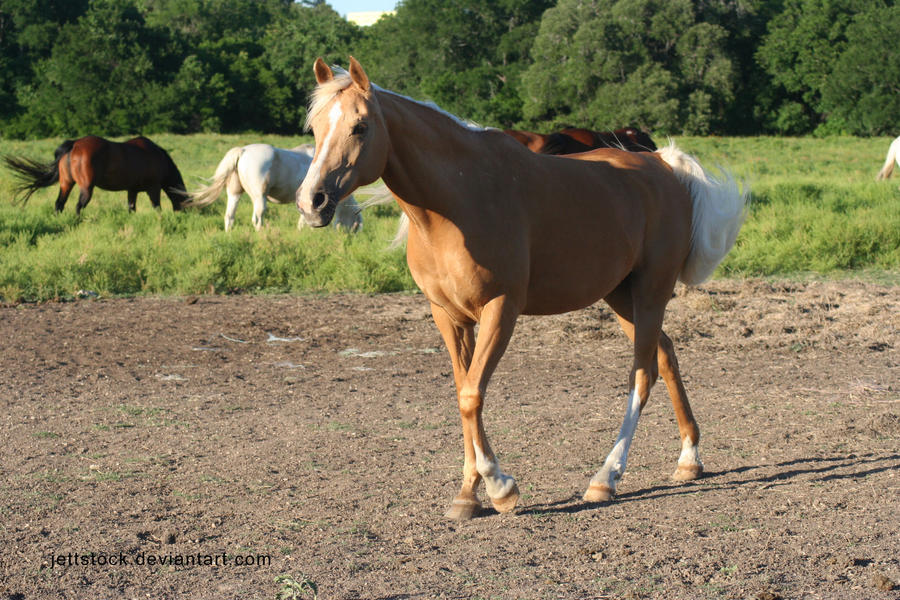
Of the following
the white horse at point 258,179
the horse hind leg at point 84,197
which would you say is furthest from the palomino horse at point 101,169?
the white horse at point 258,179

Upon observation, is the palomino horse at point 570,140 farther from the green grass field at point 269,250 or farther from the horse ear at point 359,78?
the horse ear at point 359,78

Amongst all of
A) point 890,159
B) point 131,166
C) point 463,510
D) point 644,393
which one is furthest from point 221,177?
point 890,159

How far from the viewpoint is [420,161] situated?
3.73 metres

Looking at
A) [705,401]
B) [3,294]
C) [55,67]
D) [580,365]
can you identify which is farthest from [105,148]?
[55,67]

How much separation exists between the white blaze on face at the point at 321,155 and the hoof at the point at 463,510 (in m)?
1.49

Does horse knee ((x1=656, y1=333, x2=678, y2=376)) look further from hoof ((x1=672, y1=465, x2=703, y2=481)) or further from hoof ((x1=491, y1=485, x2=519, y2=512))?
hoof ((x1=491, y1=485, x2=519, y2=512))

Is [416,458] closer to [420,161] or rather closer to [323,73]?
[420,161]

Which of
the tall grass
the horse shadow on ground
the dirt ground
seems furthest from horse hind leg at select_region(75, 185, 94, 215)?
the horse shadow on ground

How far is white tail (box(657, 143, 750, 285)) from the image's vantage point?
4809 millimetres

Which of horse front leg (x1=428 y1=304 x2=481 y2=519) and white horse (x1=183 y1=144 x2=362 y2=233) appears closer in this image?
horse front leg (x1=428 y1=304 x2=481 y2=519)

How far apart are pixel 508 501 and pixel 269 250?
777 centimetres

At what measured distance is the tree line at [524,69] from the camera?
46875 mm

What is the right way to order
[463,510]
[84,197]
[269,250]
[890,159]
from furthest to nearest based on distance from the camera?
[890,159]
[84,197]
[269,250]
[463,510]

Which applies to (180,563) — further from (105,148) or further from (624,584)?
(105,148)
